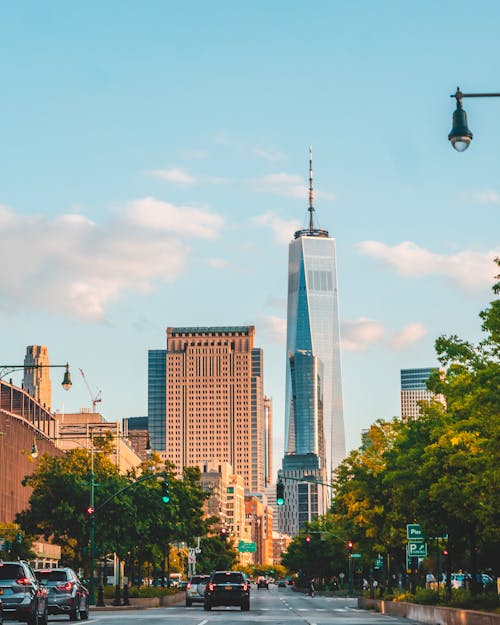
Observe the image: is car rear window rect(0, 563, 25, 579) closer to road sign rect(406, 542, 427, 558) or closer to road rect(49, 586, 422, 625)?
road rect(49, 586, 422, 625)

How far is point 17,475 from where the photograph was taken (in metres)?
144

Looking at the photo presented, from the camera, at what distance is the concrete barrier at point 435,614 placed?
3043cm

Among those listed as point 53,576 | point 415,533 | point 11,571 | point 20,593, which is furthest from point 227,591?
point 20,593

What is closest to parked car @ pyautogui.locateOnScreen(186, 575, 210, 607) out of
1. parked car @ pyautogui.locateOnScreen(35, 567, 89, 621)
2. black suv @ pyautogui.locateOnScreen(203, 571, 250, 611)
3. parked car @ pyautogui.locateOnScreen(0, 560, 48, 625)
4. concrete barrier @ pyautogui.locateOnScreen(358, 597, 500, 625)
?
concrete barrier @ pyautogui.locateOnScreen(358, 597, 500, 625)

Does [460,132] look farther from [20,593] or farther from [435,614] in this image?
[435,614]

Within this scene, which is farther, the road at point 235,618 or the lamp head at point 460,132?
the road at point 235,618

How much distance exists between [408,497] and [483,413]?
54.4 feet

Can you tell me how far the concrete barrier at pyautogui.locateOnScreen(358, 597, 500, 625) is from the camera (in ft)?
99.8

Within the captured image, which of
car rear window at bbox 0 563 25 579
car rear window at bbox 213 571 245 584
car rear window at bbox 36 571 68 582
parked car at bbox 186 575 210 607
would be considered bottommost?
parked car at bbox 186 575 210 607

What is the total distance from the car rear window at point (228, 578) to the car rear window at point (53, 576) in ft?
55.7

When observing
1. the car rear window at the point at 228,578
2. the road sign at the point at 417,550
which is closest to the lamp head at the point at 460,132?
the road sign at the point at 417,550

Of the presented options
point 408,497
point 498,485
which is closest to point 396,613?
point 408,497

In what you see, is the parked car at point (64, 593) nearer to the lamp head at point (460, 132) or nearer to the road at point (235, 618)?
the road at point (235, 618)

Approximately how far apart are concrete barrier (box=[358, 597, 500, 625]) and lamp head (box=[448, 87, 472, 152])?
1377cm
